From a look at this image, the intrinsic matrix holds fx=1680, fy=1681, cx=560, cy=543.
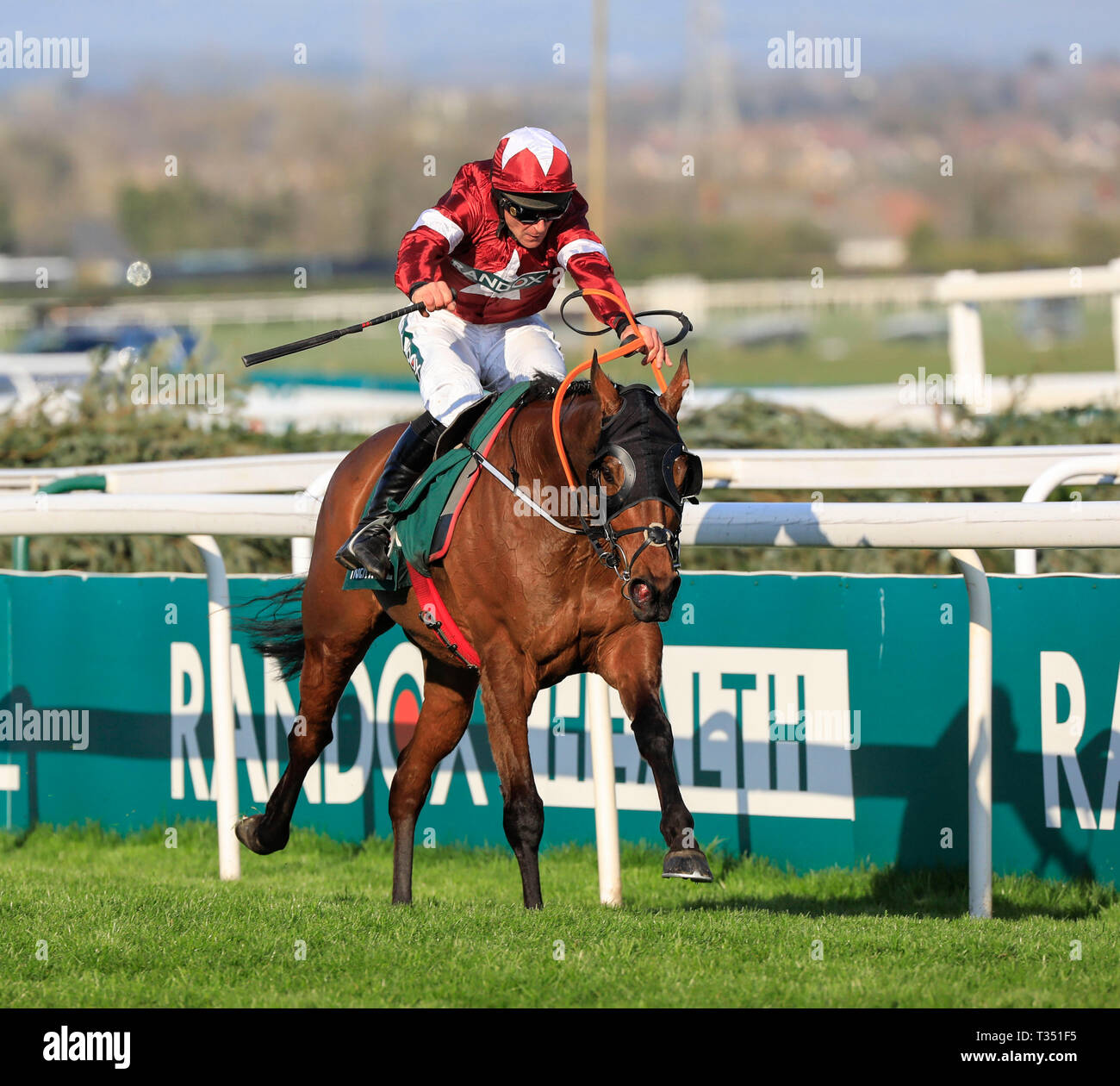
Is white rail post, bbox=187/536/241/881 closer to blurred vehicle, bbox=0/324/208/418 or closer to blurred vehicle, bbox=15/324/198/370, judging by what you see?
blurred vehicle, bbox=0/324/208/418

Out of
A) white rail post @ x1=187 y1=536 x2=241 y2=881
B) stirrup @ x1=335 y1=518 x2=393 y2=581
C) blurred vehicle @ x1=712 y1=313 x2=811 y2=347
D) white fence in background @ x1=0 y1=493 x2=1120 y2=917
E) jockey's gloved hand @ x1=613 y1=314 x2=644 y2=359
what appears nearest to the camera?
jockey's gloved hand @ x1=613 y1=314 x2=644 y2=359

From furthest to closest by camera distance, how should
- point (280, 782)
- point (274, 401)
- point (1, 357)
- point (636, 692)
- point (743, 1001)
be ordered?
point (1, 357), point (274, 401), point (280, 782), point (636, 692), point (743, 1001)

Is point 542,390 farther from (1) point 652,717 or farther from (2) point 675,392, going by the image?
(1) point 652,717

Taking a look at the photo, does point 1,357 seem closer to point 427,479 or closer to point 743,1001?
point 427,479

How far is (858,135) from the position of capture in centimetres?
8438

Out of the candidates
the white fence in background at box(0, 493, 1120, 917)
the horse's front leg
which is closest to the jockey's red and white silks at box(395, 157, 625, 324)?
the white fence in background at box(0, 493, 1120, 917)

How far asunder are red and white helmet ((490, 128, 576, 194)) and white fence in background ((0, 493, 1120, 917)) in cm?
112

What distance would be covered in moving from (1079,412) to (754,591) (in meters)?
4.46

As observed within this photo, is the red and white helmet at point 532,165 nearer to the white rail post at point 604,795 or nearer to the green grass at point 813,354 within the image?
the white rail post at point 604,795

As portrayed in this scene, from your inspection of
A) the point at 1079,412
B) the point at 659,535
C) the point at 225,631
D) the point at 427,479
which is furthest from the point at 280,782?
the point at 1079,412

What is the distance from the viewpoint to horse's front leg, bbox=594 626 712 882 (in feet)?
13.7

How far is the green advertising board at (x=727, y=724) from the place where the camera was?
5.53 meters

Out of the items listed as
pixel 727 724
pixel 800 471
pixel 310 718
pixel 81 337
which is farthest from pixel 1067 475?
pixel 81 337

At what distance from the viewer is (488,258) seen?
5.16m
